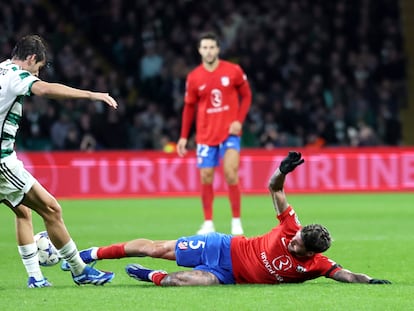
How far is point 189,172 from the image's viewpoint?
21000 millimetres

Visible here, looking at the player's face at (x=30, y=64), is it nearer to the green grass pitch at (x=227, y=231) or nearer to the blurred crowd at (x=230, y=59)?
the green grass pitch at (x=227, y=231)

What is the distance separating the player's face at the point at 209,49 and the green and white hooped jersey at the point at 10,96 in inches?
222

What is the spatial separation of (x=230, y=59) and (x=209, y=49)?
37.5ft

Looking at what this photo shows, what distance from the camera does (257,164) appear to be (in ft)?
69.4

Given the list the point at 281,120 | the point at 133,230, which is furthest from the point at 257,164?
the point at 133,230

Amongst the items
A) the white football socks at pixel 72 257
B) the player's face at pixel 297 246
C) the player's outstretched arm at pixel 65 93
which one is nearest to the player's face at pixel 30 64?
the player's outstretched arm at pixel 65 93

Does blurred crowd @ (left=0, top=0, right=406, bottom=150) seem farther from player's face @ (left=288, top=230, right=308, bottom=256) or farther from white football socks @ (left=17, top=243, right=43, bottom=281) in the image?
player's face @ (left=288, top=230, right=308, bottom=256)

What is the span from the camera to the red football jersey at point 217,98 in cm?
1378

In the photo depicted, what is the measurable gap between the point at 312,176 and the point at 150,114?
14.0 ft

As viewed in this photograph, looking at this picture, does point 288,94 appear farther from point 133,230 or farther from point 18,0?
point 133,230

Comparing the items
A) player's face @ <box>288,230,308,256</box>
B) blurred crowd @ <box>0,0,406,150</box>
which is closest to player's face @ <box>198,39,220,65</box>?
player's face @ <box>288,230,308,256</box>

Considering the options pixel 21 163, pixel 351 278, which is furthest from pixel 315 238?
pixel 21 163

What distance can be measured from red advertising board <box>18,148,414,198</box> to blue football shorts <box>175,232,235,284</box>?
12.2m

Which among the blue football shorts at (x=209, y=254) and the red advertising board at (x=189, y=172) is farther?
the red advertising board at (x=189, y=172)
